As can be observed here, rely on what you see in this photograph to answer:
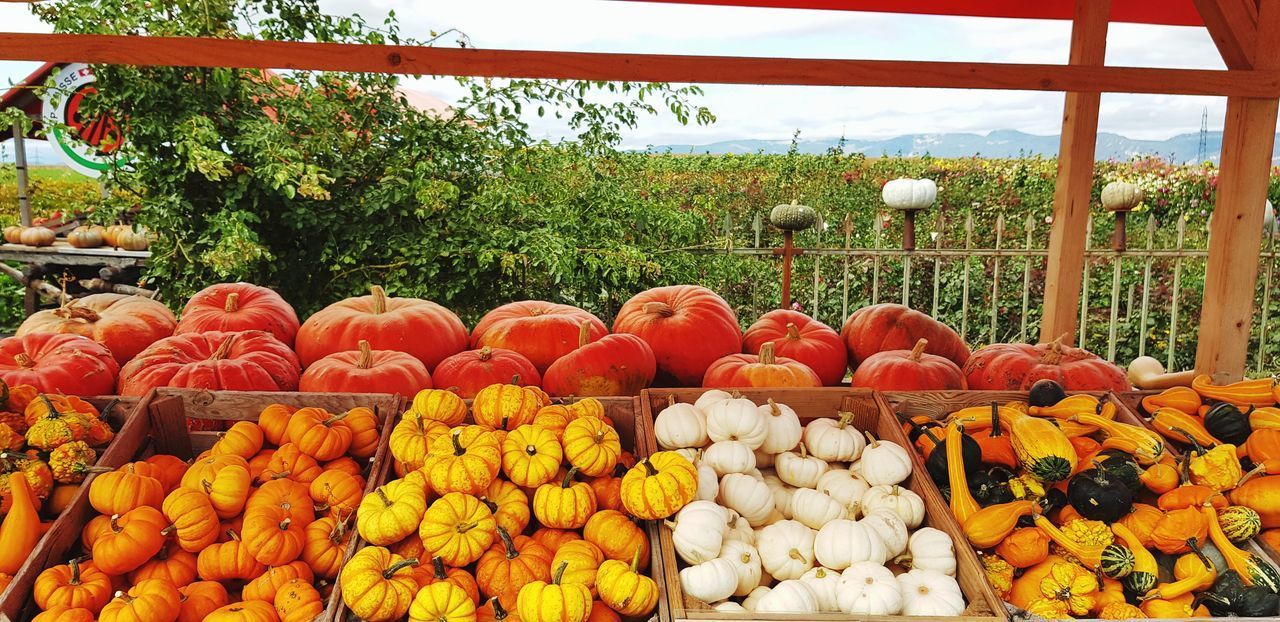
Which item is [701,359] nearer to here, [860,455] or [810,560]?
[860,455]

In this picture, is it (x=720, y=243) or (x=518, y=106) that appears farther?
(x=720, y=243)

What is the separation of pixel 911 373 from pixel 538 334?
157cm

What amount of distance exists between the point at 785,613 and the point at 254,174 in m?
5.38

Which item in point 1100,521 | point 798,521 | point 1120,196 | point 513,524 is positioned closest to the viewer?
point 513,524

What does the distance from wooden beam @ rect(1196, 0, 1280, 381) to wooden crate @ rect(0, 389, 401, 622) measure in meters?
3.62

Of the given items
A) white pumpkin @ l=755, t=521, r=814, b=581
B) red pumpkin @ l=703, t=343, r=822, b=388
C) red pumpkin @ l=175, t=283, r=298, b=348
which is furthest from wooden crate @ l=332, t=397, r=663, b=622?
red pumpkin @ l=175, t=283, r=298, b=348

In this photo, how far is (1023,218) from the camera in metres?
9.10

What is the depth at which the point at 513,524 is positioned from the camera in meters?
2.07

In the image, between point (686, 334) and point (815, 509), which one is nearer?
point (815, 509)

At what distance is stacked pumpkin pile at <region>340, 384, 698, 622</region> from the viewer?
1.81 m

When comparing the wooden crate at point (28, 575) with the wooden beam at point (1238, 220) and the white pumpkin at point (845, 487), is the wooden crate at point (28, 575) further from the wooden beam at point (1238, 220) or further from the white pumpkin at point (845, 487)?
the wooden beam at point (1238, 220)

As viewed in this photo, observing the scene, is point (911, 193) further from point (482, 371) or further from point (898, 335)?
point (482, 371)

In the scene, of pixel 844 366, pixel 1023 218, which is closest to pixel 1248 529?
pixel 844 366

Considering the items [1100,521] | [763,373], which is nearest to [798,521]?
[1100,521]
